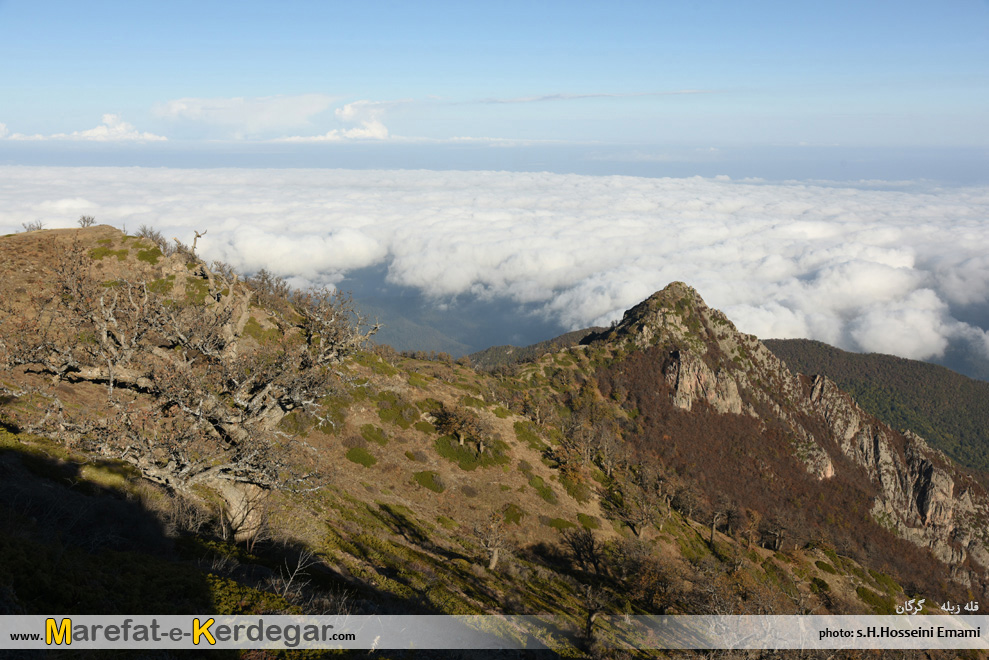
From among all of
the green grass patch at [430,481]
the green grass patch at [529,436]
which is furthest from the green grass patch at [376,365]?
the green grass patch at [529,436]

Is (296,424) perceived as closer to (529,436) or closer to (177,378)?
(529,436)

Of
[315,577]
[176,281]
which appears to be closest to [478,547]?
Answer: [315,577]

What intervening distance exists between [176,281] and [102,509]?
53.5 metres

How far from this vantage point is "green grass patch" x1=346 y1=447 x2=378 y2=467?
52562 millimetres

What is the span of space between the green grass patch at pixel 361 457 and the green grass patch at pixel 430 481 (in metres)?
5.38

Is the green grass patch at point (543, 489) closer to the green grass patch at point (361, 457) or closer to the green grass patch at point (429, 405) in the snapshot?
the green grass patch at point (429, 405)

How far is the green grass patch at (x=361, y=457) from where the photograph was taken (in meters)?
52.6

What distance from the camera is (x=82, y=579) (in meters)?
11.6

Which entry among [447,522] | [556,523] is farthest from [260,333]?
[556,523]

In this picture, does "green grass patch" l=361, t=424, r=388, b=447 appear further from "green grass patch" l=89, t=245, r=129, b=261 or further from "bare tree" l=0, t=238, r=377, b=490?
"green grass patch" l=89, t=245, r=129, b=261

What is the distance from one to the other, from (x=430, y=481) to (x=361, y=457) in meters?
8.47

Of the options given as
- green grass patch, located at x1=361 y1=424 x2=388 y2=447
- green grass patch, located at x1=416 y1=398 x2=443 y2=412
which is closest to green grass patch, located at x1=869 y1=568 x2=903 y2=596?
green grass patch, located at x1=416 y1=398 x2=443 y2=412

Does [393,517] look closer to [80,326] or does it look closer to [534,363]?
[80,326]

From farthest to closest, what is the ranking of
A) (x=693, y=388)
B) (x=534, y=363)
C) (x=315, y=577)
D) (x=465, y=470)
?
(x=693, y=388) → (x=534, y=363) → (x=465, y=470) → (x=315, y=577)
